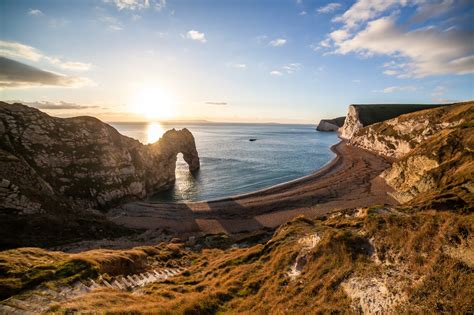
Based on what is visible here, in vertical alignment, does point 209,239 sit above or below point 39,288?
below

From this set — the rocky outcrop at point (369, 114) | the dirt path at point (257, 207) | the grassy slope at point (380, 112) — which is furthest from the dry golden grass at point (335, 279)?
the grassy slope at point (380, 112)

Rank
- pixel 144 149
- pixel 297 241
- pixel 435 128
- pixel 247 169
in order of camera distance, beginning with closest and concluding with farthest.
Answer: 1. pixel 297 241
2. pixel 144 149
3. pixel 435 128
4. pixel 247 169

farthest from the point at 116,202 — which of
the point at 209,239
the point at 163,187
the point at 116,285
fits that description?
the point at 116,285

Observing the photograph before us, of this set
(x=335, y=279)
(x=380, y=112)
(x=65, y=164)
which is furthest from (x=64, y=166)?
(x=380, y=112)

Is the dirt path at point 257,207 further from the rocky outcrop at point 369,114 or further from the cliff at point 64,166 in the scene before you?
the rocky outcrop at point 369,114

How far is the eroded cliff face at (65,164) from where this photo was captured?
1164 inches

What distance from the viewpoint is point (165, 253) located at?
77.3 feet

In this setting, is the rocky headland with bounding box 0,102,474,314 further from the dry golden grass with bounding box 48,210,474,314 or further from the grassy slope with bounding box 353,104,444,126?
the grassy slope with bounding box 353,104,444,126

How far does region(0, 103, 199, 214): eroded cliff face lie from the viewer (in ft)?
97.0

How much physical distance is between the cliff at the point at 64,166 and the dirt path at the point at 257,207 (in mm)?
6322

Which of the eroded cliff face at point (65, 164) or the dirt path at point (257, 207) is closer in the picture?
the eroded cliff face at point (65, 164)

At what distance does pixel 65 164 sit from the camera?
40.7 metres

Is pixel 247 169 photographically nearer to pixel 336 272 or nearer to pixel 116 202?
pixel 116 202

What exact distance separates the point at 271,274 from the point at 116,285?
10.0 meters
